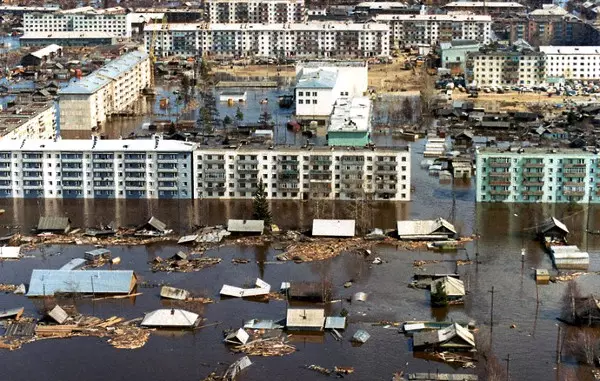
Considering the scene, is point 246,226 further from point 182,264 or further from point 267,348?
point 267,348

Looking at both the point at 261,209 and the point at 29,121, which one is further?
the point at 29,121

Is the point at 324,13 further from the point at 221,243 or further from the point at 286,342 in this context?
the point at 286,342

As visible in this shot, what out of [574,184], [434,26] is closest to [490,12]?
[434,26]

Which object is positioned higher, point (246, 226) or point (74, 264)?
point (246, 226)

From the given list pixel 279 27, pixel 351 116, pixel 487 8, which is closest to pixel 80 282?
pixel 351 116

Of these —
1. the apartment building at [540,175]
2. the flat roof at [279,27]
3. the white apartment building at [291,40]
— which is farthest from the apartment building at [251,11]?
the apartment building at [540,175]

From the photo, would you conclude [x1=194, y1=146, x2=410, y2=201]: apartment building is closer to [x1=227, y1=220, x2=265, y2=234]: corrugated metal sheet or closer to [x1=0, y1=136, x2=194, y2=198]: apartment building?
[x1=0, y1=136, x2=194, y2=198]: apartment building

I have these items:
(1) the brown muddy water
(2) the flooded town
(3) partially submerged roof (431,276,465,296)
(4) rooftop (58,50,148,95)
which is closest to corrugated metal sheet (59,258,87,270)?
(2) the flooded town
